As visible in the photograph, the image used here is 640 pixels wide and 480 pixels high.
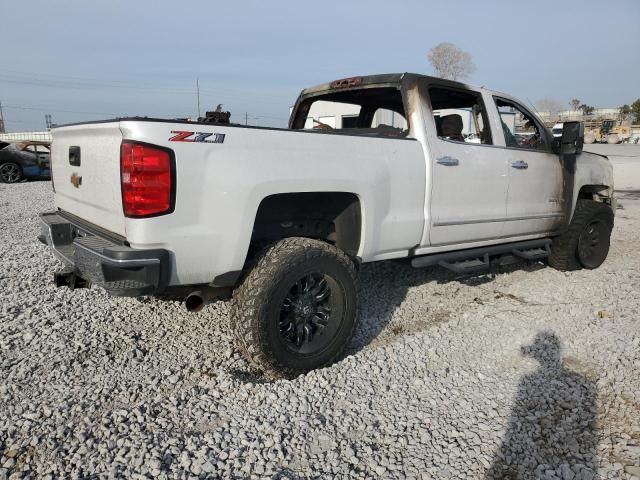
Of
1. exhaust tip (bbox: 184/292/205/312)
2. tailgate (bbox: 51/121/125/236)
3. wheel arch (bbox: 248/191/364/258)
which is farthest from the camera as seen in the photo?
wheel arch (bbox: 248/191/364/258)

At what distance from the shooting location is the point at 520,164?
4543 mm

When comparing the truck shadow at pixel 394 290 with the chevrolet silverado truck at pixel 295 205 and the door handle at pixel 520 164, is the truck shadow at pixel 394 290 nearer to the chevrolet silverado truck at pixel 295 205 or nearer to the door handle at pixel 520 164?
the chevrolet silverado truck at pixel 295 205

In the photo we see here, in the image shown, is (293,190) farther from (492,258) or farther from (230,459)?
(492,258)

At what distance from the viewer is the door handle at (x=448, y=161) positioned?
383 centimetres

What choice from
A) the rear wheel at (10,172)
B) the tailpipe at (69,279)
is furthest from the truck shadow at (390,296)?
the rear wheel at (10,172)

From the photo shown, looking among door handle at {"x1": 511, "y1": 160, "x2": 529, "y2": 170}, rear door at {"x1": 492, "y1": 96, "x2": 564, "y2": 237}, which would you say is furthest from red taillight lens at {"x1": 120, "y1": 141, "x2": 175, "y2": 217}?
Result: door handle at {"x1": 511, "y1": 160, "x2": 529, "y2": 170}

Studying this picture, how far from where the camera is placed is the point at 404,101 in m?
3.94

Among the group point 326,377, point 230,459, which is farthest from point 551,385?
point 230,459

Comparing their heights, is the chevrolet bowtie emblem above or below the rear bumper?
above

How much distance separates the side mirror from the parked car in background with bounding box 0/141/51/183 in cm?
1431

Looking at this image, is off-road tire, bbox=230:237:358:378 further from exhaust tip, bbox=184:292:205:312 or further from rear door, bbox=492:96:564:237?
rear door, bbox=492:96:564:237

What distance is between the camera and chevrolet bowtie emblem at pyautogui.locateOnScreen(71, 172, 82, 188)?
10.6ft

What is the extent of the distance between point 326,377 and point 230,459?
928 mm

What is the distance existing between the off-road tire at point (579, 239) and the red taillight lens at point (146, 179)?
452cm
